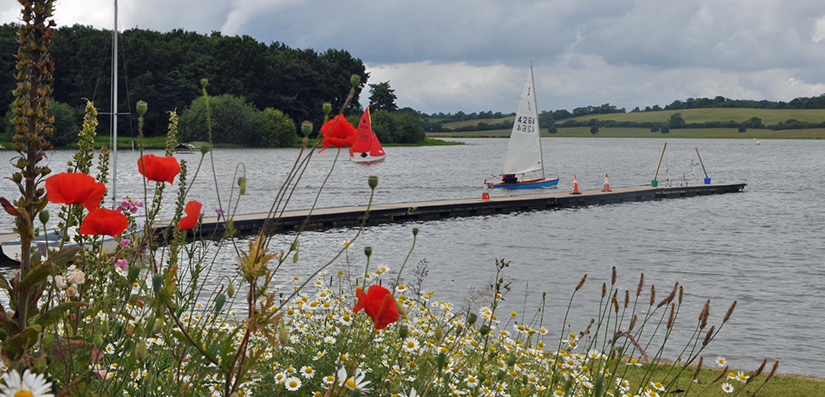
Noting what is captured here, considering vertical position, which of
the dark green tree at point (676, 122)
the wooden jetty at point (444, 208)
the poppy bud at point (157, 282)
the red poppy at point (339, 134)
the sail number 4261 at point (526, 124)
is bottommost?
the wooden jetty at point (444, 208)

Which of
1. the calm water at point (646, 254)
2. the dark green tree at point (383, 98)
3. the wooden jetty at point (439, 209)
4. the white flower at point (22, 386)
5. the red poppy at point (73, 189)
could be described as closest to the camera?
the white flower at point (22, 386)

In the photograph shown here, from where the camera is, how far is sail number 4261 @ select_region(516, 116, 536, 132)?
31.2 metres

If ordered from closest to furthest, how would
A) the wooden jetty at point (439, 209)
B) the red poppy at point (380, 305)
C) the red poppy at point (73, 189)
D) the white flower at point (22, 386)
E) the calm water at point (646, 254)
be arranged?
1. the white flower at point (22, 386)
2. the red poppy at point (73, 189)
3. the red poppy at point (380, 305)
4. the calm water at point (646, 254)
5. the wooden jetty at point (439, 209)

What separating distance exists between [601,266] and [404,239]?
17.4ft

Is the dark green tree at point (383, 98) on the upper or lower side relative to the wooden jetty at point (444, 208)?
upper

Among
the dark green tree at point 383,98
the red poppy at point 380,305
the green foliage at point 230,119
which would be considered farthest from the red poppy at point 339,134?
the dark green tree at point 383,98

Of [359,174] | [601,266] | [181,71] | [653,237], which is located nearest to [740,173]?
[359,174]

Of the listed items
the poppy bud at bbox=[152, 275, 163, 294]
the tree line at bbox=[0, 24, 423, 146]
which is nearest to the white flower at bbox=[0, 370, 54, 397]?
the poppy bud at bbox=[152, 275, 163, 294]

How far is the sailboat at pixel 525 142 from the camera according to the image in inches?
1228

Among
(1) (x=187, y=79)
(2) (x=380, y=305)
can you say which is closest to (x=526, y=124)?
(2) (x=380, y=305)

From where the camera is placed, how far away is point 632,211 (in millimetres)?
26875

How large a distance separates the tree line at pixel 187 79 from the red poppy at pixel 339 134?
198 feet

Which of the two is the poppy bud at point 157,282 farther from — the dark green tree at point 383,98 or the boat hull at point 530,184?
the dark green tree at point 383,98

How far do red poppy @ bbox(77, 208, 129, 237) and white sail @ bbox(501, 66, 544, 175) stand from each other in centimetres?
2961
